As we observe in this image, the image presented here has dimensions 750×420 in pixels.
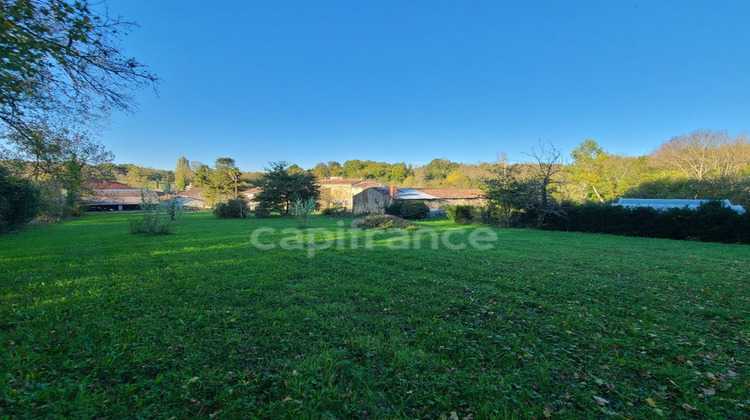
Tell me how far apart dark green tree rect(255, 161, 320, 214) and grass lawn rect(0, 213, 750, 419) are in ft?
86.3

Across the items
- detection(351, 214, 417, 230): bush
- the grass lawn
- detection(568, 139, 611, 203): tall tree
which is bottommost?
the grass lawn

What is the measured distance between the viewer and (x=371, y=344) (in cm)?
327

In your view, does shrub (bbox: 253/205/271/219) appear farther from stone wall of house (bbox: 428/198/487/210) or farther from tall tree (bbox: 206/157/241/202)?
stone wall of house (bbox: 428/198/487/210)

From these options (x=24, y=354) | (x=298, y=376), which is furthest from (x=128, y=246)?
(x=298, y=376)

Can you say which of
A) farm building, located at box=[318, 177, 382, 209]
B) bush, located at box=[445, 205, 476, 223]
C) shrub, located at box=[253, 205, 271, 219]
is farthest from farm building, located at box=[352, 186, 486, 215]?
shrub, located at box=[253, 205, 271, 219]

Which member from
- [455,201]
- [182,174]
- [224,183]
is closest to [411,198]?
[455,201]

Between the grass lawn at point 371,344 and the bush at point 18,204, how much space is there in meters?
11.5

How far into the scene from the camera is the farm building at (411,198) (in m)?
30.3

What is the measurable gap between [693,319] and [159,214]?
16.9m

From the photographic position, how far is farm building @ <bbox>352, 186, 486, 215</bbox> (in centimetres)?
3034

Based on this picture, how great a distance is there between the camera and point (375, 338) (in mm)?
3395

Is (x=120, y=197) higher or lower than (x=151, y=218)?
higher

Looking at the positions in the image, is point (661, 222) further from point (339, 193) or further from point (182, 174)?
point (182, 174)

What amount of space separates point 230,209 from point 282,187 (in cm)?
574
